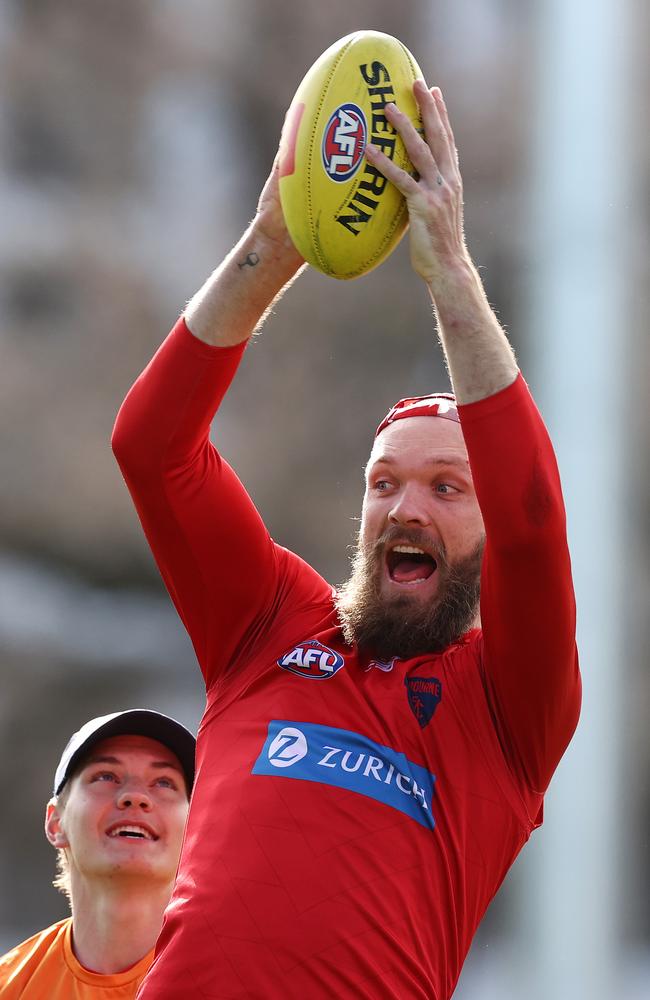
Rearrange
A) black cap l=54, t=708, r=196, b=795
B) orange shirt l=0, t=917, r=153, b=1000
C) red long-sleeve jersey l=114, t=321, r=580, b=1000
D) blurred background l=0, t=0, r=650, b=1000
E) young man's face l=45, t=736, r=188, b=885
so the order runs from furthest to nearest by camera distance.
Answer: blurred background l=0, t=0, r=650, b=1000 → black cap l=54, t=708, r=196, b=795 → young man's face l=45, t=736, r=188, b=885 → orange shirt l=0, t=917, r=153, b=1000 → red long-sleeve jersey l=114, t=321, r=580, b=1000

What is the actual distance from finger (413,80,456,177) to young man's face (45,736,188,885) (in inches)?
54.7

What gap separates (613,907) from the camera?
21.7ft

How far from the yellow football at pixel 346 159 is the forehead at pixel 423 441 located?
34 centimetres

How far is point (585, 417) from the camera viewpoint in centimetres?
745

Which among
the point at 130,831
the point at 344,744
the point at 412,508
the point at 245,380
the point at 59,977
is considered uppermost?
the point at 245,380

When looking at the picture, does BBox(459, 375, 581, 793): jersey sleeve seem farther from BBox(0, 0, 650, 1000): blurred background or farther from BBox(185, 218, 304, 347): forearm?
BBox(0, 0, 650, 1000): blurred background

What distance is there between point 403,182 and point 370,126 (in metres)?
0.10

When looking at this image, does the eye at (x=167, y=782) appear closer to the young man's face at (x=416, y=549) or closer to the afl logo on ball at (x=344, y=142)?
the young man's face at (x=416, y=549)

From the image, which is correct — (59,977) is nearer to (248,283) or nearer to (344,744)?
(344,744)

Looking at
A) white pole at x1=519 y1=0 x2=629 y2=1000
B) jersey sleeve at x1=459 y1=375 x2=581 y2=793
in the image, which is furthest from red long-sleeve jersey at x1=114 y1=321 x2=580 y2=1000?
white pole at x1=519 y1=0 x2=629 y2=1000

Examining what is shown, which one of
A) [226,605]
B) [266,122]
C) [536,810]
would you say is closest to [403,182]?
[226,605]

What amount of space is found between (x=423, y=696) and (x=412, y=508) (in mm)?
320

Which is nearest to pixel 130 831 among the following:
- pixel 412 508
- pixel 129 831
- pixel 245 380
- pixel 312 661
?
pixel 129 831

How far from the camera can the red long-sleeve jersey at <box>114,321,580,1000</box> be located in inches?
58.1
